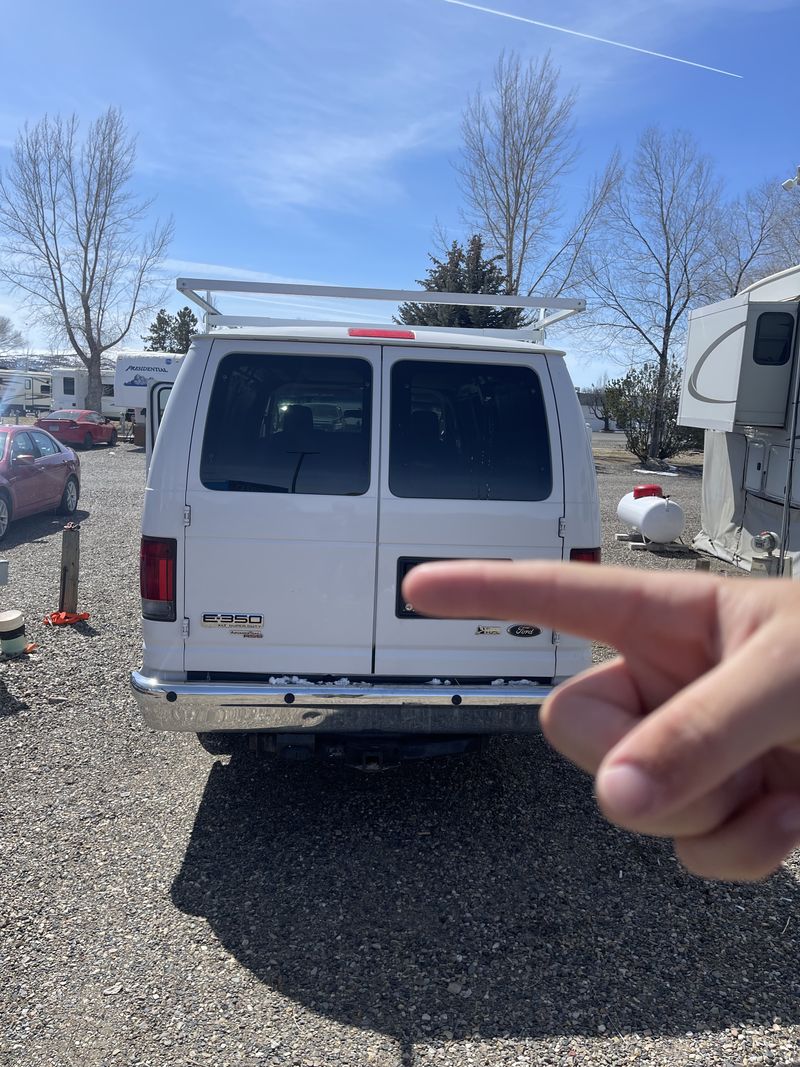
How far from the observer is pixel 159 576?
12.7 feet

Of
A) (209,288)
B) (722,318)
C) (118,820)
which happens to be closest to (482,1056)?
(118,820)

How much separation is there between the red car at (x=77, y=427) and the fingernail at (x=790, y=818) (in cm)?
2964

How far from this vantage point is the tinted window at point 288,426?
3914 mm

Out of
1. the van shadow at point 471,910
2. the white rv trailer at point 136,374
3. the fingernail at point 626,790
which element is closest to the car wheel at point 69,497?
the van shadow at point 471,910

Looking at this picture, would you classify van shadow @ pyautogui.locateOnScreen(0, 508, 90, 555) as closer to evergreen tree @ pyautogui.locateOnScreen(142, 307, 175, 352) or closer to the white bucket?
the white bucket

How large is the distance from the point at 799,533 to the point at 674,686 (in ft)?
25.8

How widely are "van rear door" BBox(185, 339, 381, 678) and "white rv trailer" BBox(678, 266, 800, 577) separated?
545cm

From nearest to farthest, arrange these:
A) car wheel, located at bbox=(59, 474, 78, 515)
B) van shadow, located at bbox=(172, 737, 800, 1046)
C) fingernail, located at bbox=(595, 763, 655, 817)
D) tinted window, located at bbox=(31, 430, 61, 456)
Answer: fingernail, located at bbox=(595, 763, 655, 817) < van shadow, located at bbox=(172, 737, 800, 1046) < tinted window, located at bbox=(31, 430, 61, 456) < car wheel, located at bbox=(59, 474, 78, 515)

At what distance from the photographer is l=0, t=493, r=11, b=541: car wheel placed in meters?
11.9

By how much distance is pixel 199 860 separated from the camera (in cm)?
393

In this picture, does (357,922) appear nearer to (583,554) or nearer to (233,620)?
(233,620)

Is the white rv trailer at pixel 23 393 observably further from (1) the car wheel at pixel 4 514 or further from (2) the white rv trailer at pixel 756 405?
(2) the white rv trailer at pixel 756 405

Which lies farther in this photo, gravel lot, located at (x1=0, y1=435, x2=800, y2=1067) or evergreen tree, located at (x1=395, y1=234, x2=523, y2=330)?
evergreen tree, located at (x1=395, y1=234, x2=523, y2=330)

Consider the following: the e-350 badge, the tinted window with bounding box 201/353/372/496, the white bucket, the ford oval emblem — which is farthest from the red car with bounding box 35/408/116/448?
the ford oval emblem
